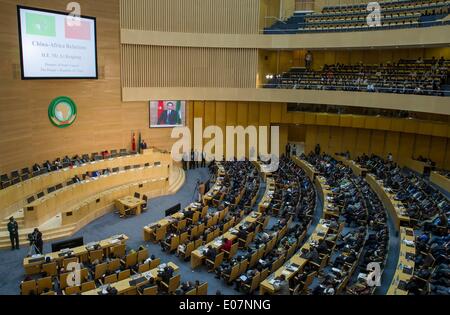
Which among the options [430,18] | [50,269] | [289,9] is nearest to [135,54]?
[289,9]

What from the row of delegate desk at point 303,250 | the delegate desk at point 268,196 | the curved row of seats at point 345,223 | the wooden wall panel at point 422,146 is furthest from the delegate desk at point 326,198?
the wooden wall panel at point 422,146

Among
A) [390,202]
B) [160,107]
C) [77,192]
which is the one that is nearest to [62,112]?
[77,192]

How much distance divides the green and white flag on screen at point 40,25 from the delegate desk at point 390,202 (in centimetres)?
1517

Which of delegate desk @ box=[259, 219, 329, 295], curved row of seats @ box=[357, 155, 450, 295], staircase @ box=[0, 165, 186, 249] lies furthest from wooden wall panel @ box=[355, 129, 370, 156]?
staircase @ box=[0, 165, 186, 249]

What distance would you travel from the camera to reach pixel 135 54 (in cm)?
2092

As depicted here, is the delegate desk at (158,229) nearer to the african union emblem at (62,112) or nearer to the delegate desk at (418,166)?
the african union emblem at (62,112)

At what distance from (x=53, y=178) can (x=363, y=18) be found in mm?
18455

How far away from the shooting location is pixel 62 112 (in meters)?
18.0

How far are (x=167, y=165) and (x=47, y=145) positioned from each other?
5502mm

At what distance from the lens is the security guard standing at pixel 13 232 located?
458 inches

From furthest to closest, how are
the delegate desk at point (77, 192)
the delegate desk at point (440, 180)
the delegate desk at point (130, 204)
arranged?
1. the delegate desk at point (440, 180)
2. the delegate desk at point (130, 204)
3. the delegate desk at point (77, 192)

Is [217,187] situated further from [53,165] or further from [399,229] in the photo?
[399,229]
